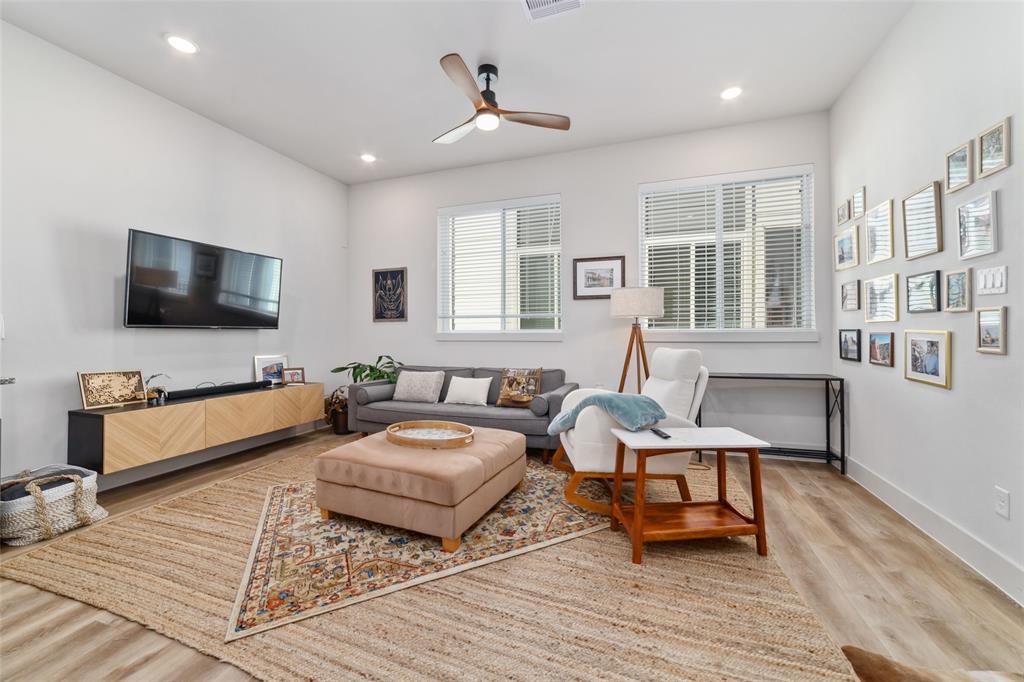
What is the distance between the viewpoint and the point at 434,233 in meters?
5.15

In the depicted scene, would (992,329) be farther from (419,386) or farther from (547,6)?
(419,386)

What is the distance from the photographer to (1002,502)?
188cm

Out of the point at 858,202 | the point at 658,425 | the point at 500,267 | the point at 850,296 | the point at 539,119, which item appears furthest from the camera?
the point at 500,267

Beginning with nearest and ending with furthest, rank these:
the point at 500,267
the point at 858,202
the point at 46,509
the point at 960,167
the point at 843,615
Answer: the point at 843,615, the point at 960,167, the point at 46,509, the point at 858,202, the point at 500,267

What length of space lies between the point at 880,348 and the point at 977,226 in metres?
1.15

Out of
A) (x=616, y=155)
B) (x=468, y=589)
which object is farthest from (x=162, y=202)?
(x=616, y=155)

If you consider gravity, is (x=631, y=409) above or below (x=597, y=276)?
below

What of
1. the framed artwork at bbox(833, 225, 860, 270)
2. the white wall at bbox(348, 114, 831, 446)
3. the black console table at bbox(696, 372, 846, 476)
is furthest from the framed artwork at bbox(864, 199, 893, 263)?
the black console table at bbox(696, 372, 846, 476)

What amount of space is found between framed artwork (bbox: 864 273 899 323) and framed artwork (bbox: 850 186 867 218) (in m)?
0.54

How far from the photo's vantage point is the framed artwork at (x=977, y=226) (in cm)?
193

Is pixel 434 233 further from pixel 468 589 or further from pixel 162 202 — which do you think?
pixel 468 589

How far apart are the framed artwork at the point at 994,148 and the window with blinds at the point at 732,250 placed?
194 cm

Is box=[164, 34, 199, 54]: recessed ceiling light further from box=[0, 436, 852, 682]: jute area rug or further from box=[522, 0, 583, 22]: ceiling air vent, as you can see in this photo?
box=[0, 436, 852, 682]: jute area rug

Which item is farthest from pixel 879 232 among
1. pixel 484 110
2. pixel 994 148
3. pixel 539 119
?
pixel 484 110
